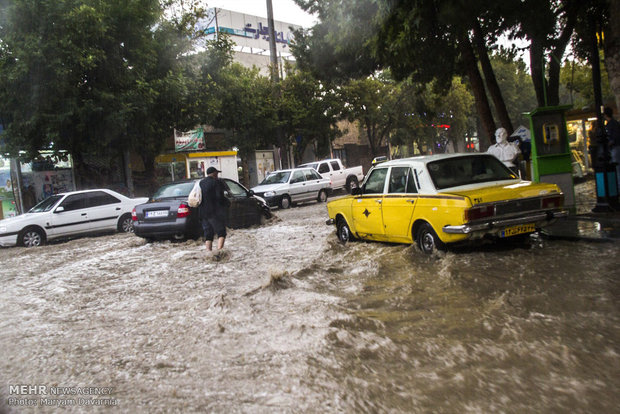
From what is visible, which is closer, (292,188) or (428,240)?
(428,240)

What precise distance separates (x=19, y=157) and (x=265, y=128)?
14.3m

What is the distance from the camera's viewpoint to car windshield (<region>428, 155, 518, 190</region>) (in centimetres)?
754

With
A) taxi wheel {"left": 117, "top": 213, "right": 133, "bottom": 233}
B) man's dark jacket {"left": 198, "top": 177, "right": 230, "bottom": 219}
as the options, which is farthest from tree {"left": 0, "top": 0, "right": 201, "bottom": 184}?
man's dark jacket {"left": 198, "top": 177, "right": 230, "bottom": 219}

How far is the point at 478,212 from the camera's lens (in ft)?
21.9

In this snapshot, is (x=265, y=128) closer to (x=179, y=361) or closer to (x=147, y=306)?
(x=147, y=306)

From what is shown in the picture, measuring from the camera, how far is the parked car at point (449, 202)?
267 inches

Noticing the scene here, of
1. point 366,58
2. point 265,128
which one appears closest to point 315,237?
point 366,58

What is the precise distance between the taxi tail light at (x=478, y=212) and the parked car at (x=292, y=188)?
568 inches

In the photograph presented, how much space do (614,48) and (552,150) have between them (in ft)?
7.44

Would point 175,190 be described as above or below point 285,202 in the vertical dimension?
above

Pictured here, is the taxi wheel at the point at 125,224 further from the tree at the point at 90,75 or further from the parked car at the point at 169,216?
the parked car at the point at 169,216

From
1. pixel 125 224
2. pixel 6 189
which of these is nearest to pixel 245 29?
pixel 6 189

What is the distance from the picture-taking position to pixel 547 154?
1005 centimetres

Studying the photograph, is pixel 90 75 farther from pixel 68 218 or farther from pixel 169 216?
pixel 169 216
